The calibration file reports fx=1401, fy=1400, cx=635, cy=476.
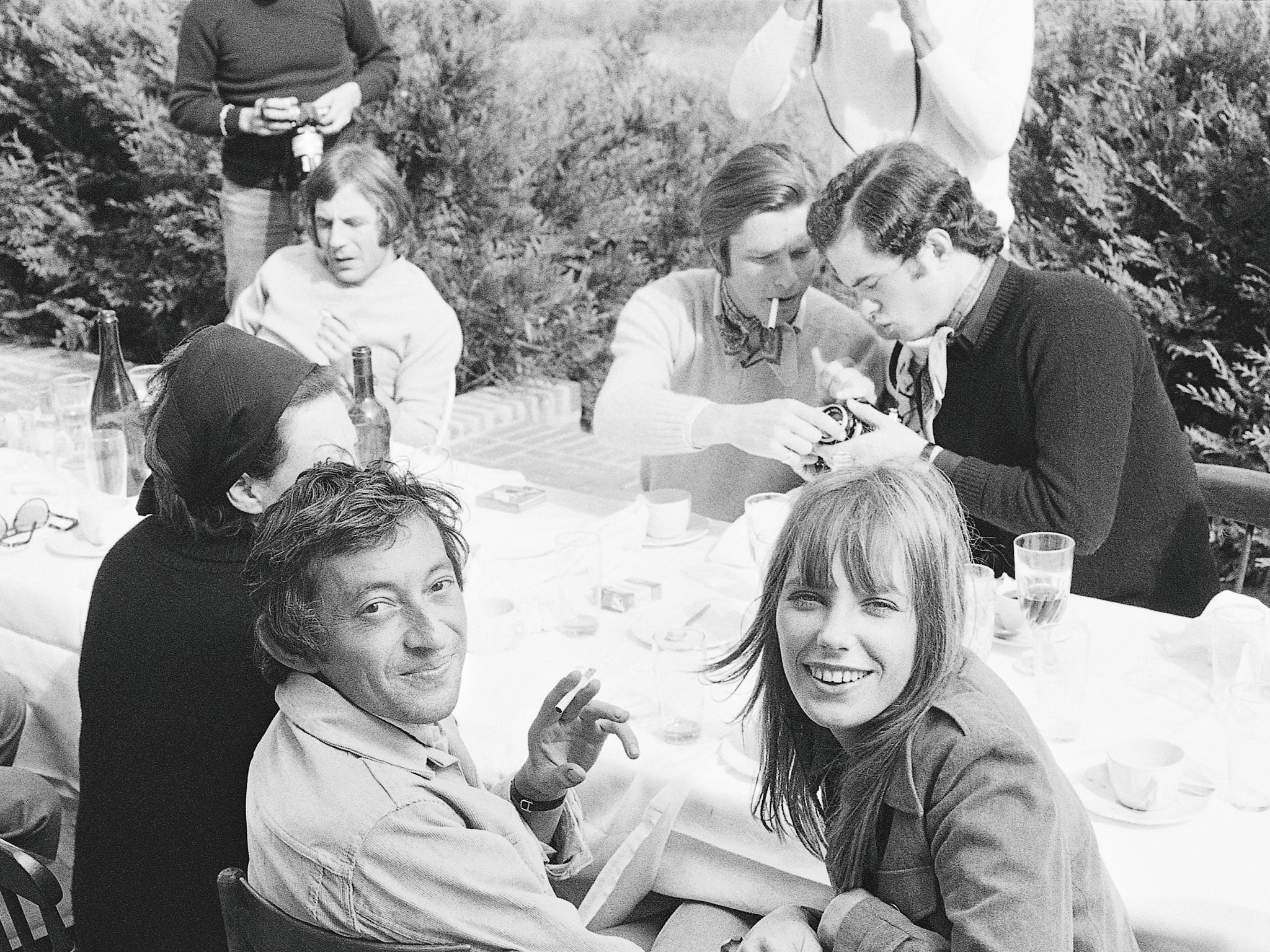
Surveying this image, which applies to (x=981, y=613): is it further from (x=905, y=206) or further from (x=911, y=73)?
(x=911, y=73)

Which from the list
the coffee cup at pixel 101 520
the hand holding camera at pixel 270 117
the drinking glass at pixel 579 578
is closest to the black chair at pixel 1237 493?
the drinking glass at pixel 579 578

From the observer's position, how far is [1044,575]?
218cm

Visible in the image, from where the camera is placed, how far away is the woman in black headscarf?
1.78 metres

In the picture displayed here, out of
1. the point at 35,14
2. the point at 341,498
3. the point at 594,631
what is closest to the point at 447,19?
the point at 35,14

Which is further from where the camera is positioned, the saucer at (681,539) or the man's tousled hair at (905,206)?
the saucer at (681,539)

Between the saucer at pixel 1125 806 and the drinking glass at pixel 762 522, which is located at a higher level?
the saucer at pixel 1125 806

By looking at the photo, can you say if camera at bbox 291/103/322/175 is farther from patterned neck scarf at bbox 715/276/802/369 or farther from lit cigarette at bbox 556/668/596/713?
lit cigarette at bbox 556/668/596/713

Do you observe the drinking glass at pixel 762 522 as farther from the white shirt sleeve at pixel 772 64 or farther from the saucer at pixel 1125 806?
the white shirt sleeve at pixel 772 64

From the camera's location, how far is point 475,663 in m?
2.20

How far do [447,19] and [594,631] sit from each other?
173 inches

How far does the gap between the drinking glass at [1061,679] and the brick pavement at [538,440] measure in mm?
3289

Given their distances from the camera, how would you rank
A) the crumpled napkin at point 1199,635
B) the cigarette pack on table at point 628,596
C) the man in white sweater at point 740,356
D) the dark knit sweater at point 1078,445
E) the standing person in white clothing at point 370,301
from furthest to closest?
the standing person in white clothing at point 370,301 → the man in white sweater at point 740,356 → the dark knit sweater at point 1078,445 → the cigarette pack on table at point 628,596 → the crumpled napkin at point 1199,635

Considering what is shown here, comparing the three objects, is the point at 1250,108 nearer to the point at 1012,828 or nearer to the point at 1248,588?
the point at 1248,588

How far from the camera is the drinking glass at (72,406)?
10.6ft
